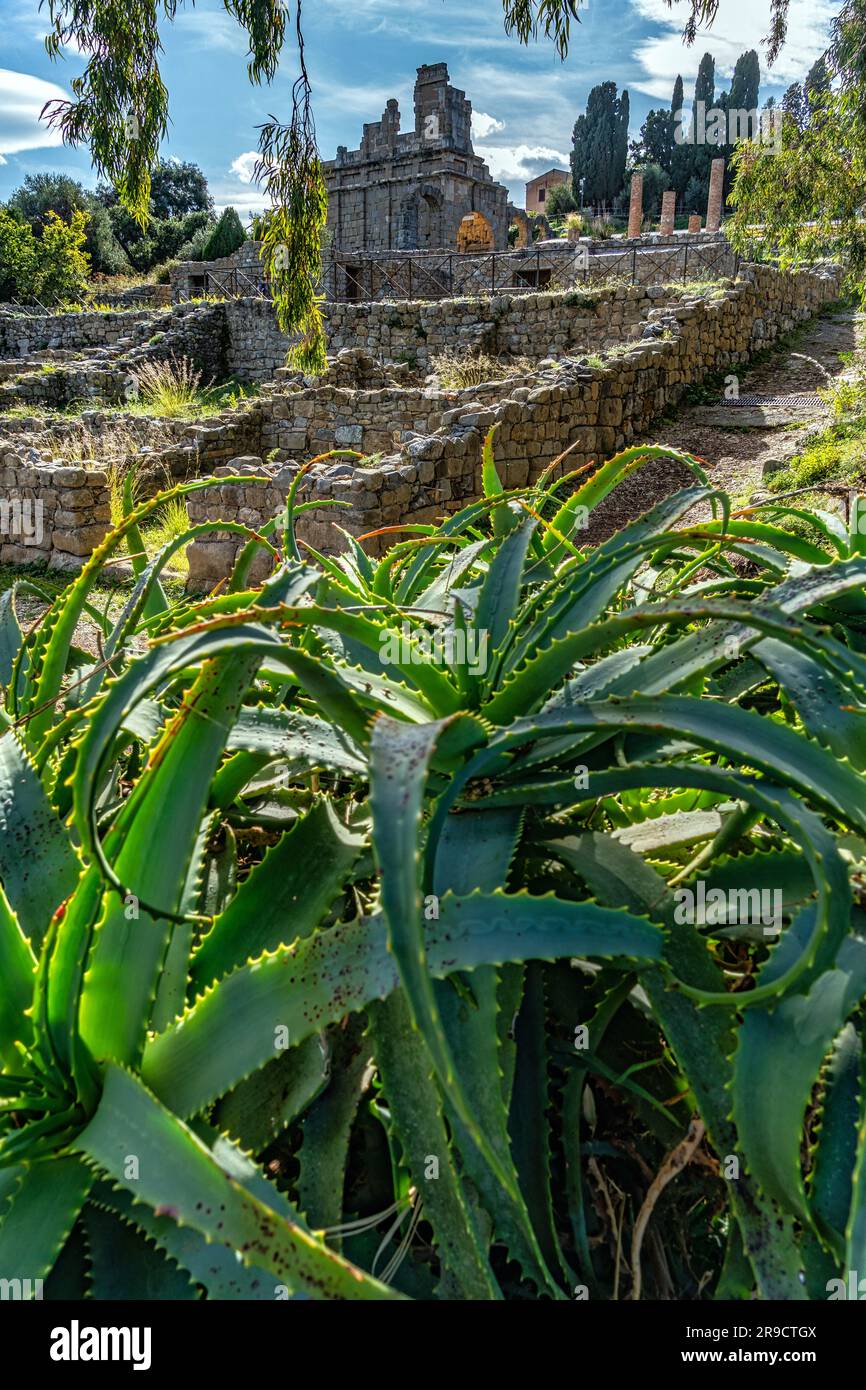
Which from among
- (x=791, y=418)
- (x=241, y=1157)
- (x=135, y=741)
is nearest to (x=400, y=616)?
(x=135, y=741)

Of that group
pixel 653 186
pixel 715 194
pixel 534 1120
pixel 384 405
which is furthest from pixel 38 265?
pixel 534 1120

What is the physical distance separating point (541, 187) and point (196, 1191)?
62.7 meters

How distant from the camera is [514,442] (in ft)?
31.8

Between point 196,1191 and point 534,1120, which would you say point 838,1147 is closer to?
point 534,1120

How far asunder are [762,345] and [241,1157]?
15.2 m

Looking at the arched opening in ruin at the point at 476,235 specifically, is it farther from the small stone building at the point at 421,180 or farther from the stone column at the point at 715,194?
the stone column at the point at 715,194

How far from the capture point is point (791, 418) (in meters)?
10.6

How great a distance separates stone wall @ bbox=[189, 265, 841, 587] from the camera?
853cm

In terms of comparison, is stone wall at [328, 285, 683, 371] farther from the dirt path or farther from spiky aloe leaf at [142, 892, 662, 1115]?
spiky aloe leaf at [142, 892, 662, 1115]

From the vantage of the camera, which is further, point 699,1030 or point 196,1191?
point 699,1030

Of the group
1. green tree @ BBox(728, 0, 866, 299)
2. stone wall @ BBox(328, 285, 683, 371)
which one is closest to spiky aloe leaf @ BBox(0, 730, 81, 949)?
green tree @ BBox(728, 0, 866, 299)

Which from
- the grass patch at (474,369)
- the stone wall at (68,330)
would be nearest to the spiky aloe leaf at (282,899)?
the grass patch at (474,369)

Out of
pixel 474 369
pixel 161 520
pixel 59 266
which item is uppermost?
pixel 59 266

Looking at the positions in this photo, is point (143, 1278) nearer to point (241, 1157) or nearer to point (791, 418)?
point (241, 1157)
